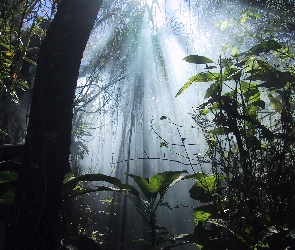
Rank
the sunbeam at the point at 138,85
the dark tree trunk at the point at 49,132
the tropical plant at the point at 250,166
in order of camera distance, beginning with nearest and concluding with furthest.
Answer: the dark tree trunk at the point at 49,132, the tropical plant at the point at 250,166, the sunbeam at the point at 138,85

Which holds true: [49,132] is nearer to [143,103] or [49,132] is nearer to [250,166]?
[250,166]

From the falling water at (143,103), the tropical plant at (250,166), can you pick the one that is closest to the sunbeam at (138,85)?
the falling water at (143,103)

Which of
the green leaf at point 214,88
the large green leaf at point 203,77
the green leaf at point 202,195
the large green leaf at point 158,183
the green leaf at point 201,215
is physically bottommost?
the green leaf at point 201,215

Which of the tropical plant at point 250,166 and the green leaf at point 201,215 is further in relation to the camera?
the green leaf at point 201,215

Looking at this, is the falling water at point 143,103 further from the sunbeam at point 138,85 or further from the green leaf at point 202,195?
the green leaf at point 202,195

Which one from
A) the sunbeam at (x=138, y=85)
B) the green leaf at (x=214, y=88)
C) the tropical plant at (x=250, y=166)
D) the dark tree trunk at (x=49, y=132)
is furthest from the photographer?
the sunbeam at (x=138, y=85)

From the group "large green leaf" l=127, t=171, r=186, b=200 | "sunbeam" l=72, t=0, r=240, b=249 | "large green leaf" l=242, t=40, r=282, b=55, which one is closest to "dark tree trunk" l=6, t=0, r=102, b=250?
"large green leaf" l=127, t=171, r=186, b=200

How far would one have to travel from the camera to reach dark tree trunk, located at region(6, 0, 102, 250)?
1467mm

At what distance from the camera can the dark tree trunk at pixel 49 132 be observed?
1467 millimetres

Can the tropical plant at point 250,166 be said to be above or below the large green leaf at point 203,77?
below

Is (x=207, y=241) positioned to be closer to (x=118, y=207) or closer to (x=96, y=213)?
(x=96, y=213)

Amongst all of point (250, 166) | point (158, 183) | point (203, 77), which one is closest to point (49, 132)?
point (158, 183)

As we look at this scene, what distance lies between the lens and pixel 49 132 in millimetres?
1574

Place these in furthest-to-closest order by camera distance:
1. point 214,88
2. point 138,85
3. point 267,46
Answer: point 138,85, point 214,88, point 267,46
